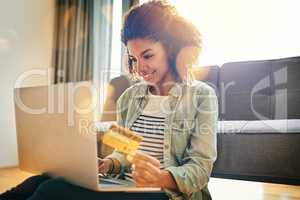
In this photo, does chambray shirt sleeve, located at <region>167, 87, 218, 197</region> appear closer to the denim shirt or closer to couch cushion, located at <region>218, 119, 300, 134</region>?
the denim shirt

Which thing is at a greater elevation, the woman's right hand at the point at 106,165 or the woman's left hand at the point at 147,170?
the woman's left hand at the point at 147,170

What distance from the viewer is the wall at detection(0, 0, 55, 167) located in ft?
7.38

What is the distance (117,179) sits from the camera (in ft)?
2.31

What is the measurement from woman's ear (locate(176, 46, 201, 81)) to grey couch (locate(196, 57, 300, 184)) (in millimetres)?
366

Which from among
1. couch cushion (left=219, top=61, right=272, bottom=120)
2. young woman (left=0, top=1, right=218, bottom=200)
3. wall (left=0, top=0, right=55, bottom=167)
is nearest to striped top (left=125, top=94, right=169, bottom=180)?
young woman (left=0, top=1, right=218, bottom=200)

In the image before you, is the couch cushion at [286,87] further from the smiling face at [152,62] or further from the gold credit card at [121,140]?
the gold credit card at [121,140]

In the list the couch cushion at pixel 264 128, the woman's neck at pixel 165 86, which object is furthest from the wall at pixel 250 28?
the woman's neck at pixel 165 86

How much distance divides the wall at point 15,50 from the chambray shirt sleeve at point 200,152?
6.18 feet

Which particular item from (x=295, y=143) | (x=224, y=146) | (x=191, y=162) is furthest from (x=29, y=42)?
(x=191, y=162)

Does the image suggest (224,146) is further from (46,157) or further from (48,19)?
(48,19)

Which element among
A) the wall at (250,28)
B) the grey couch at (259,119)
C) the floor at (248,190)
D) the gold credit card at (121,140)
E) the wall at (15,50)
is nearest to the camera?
the gold credit card at (121,140)

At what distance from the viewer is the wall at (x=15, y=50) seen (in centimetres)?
225

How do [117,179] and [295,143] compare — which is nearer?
[117,179]

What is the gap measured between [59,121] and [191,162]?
10.3 inches
